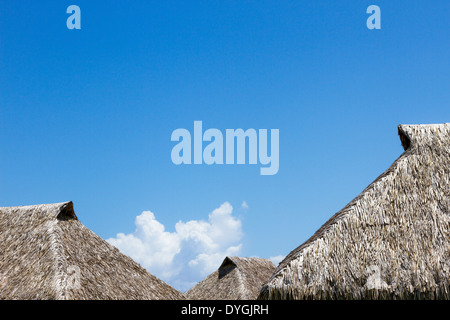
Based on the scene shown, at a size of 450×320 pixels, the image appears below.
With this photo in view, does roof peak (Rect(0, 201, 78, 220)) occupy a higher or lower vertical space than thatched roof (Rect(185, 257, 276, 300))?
higher

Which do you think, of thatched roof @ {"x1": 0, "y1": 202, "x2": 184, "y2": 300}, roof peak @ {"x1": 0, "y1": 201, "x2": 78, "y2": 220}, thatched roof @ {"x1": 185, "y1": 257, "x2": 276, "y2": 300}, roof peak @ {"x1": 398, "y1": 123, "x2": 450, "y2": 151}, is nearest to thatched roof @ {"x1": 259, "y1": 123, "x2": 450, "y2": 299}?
roof peak @ {"x1": 398, "y1": 123, "x2": 450, "y2": 151}

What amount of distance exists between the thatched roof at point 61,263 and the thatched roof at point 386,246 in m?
3.39

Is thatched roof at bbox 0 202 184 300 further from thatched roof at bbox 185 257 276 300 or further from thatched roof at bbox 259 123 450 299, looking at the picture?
thatched roof at bbox 185 257 276 300

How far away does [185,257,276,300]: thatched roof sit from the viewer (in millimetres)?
18094

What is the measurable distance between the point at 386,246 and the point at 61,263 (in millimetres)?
5936

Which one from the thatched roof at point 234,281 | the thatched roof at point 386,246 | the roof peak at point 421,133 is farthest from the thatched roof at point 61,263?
the thatched roof at point 234,281

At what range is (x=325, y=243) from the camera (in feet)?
28.2

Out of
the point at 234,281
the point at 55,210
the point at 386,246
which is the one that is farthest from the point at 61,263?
the point at 234,281

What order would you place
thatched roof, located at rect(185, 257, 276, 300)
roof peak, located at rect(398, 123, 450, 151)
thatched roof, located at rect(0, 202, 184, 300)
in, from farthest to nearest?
thatched roof, located at rect(185, 257, 276, 300) → roof peak, located at rect(398, 123, 450, 151) → thatched roof, located at rect(0, 202, 184, 300)

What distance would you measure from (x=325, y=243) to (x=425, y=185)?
2.33 m

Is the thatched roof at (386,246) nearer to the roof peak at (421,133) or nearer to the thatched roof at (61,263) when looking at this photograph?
the roof peak at (421,133)

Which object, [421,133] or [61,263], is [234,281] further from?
[421,133]

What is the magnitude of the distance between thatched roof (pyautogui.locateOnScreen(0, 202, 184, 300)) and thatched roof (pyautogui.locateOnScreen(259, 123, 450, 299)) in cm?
339
